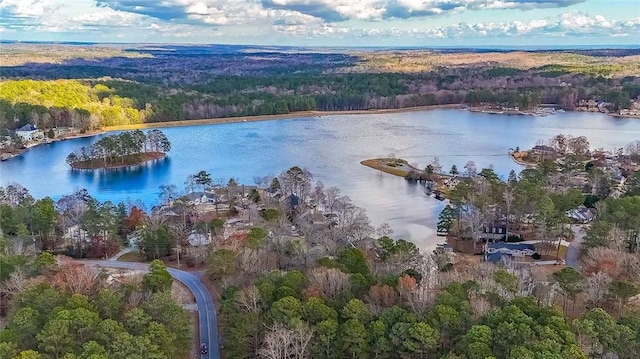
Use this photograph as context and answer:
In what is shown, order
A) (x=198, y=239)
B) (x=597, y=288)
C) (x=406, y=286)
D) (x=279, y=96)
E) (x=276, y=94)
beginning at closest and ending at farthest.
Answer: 1. (x=406, y=286)
2. (x=597, y=288)
3. (x=198, y=239)
4. (x=279, y=96)
5. (x=276, y=94)

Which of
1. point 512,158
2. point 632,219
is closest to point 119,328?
point 632,219

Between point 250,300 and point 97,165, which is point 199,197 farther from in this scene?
point 250,300

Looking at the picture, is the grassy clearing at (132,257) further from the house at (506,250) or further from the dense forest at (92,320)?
the house at (506,250)

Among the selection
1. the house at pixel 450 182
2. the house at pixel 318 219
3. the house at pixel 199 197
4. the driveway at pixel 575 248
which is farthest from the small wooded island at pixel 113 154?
the driveway at pixel 575 248

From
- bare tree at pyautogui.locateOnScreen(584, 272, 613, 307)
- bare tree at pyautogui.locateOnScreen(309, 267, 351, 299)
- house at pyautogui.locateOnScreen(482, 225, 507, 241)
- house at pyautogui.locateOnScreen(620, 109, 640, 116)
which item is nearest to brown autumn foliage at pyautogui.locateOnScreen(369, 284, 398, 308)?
bare tree at pyautogui.locateOnScreen(309, 267, 351, 299)

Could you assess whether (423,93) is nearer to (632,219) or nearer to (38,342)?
(632,219)

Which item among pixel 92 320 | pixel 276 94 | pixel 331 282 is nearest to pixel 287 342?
pixel 331 282

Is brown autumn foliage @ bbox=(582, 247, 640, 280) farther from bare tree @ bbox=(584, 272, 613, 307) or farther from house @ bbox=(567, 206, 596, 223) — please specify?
house @ bbox=(567, 206, 596, 223)
